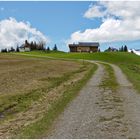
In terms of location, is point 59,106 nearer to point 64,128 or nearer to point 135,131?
point 64,128

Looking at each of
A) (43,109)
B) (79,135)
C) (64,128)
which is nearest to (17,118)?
(43,109)

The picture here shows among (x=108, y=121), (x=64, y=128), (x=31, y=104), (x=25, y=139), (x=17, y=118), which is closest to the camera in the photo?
(x=25, y=139)

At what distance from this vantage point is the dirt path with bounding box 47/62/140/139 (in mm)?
11820

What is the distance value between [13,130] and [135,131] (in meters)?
4.08

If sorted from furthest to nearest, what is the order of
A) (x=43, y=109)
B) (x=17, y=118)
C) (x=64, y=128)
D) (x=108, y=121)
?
(x=43, y=109)
(x=17, y=118)
(x=108, y=121)
(x=64, y=128)

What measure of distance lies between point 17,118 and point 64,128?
3.77 meters

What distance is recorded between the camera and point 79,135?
1155 cm

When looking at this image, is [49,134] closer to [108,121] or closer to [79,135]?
[79,135]

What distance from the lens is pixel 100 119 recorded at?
1415 cm

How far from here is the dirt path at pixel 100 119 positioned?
11820mm

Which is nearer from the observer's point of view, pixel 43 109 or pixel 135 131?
pixel 135 131

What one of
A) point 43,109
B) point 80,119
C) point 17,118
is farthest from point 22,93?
point 80,119

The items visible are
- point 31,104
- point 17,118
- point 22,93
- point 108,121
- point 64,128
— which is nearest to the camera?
point 64,128

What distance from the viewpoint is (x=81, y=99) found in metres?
20.4
